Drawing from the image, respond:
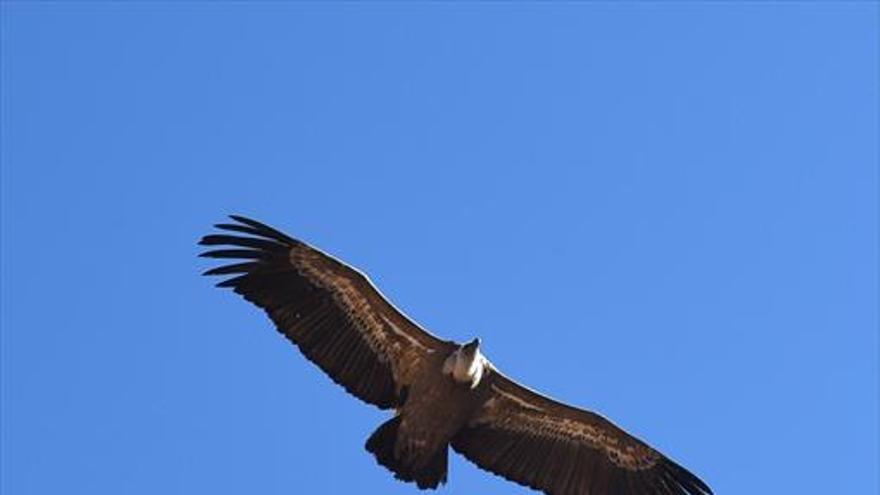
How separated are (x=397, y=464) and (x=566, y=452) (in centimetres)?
214

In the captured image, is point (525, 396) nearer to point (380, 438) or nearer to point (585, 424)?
point (585, 424)

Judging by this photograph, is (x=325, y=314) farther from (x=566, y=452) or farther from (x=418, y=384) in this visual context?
(x=566, y=452)

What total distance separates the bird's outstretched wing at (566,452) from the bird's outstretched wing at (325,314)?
1.30 metres

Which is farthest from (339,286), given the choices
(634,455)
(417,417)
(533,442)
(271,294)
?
(634,455)

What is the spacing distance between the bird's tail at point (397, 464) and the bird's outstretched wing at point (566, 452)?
823mm

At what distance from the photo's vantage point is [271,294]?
16.4 m

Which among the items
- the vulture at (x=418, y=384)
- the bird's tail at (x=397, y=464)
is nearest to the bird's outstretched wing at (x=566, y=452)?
the vulture at (x=418, y=384)

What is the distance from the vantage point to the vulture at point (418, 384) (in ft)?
53.0

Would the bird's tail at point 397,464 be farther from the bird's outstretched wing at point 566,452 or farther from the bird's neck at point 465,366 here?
the bird's neck at point 465,366

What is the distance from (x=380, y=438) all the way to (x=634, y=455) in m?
3.07

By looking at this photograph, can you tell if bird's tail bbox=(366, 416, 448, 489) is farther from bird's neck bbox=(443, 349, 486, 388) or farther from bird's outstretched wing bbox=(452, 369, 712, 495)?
bird's neck bbox=(443, 349, 486, 388)

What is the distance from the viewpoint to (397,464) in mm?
15680

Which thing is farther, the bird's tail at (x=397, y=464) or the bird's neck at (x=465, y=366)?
the bird's tail at (x=397, y=464)

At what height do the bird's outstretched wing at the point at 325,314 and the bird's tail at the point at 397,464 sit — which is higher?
the bird's outstretched wing at the point at 325,314
